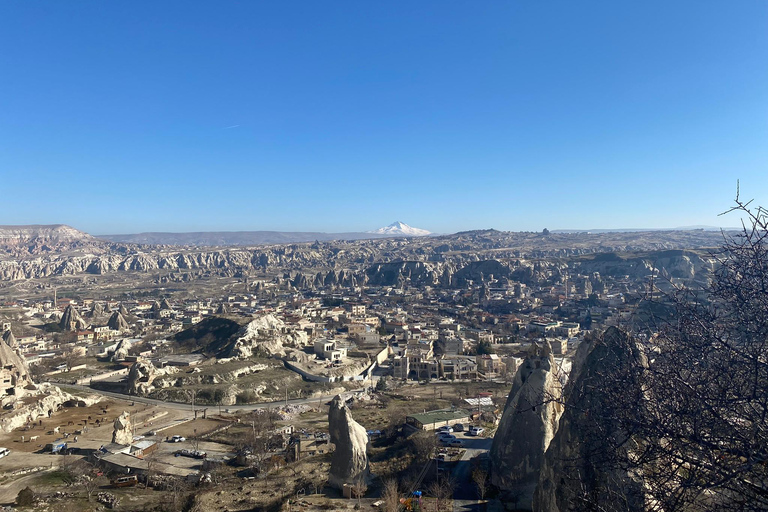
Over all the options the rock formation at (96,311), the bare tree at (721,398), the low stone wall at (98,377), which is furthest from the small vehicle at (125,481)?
the rock formation at (96,311)

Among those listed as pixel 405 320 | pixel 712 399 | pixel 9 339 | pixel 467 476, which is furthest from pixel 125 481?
pixel 405 320

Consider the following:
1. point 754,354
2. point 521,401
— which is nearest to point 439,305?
point 521,401

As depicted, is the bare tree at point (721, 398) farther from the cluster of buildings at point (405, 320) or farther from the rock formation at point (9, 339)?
the rock formation at point (9, 339)

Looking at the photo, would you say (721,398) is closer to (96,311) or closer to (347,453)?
(347,453)

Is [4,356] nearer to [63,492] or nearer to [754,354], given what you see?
[63,492]

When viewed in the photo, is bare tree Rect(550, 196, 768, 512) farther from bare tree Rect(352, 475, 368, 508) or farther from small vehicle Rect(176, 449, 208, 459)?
small vehicle Rect(176, 449, 208, 459)

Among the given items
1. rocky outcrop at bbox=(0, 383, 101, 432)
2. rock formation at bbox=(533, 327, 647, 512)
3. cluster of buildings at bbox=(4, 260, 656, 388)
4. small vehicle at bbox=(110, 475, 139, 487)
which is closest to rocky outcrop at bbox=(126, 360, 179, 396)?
rocky outcrop at bbox=(0, 383, 101, 432)
